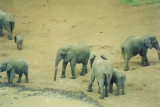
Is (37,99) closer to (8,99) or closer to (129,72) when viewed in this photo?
(8,99)

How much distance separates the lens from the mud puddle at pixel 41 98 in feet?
39.6

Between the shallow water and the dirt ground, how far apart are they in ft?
1.38

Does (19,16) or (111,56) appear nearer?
(111,56)

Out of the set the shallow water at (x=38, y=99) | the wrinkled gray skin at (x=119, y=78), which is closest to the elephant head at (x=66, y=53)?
the shallow water at (x=38, y=99)

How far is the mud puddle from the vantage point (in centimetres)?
1208

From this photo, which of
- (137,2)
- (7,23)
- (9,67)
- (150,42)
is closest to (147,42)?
(150,42)

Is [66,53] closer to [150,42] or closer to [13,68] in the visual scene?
[13,68]

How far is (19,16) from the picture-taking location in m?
23.8

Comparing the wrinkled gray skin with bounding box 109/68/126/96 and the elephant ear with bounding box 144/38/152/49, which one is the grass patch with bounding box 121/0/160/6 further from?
the wrinkled gray skin with bounding box 109/68/126/96

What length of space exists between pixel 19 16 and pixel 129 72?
10987 mm

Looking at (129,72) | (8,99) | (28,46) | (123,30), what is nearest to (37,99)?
(8,99)

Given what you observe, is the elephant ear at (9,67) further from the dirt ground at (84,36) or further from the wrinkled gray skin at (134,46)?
the wrinkled gray skin at (134,46)

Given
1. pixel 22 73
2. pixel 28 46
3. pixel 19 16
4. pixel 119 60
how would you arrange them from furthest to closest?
pixel 19 16 < pixel 28 46 < pixel 119 60 < pixel 22 73

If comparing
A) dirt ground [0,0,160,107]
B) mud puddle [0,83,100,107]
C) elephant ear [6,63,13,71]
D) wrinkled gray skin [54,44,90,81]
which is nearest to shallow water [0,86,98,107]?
mud puddle [0,83,100,107]
